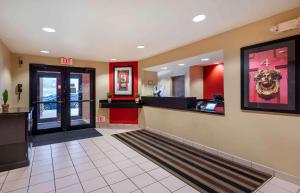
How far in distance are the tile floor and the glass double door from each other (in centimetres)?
171

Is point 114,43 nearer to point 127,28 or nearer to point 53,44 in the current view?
point 127,28

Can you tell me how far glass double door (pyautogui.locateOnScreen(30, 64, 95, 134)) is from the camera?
473cm

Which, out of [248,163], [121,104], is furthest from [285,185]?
[121,104]

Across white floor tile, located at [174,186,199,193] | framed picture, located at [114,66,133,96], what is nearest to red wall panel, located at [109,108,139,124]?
framed picture, located at [114,66,133,96]

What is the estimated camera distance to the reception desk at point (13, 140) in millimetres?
2623

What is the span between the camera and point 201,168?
258 centimetres

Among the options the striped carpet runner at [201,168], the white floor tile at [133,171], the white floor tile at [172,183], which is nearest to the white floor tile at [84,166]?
the white floor tile at [133,171]

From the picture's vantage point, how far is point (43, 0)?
189 cm

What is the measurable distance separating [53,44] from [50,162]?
2.54 metres

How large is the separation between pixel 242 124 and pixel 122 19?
260 centimetres

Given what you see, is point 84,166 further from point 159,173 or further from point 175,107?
point 175,107

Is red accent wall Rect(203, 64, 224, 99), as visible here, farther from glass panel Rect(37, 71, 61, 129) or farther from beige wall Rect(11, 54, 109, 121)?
glass panel Rect(37, 71, 61, 129)

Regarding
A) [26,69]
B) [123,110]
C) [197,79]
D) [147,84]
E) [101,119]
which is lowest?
[101,119]

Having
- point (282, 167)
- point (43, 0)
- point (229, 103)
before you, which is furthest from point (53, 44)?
point (282, 167)
